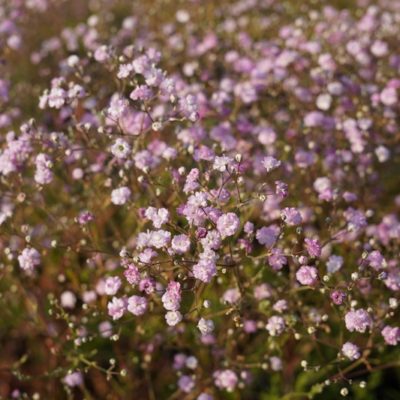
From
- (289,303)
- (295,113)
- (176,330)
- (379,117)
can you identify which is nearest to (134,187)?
(176,330)

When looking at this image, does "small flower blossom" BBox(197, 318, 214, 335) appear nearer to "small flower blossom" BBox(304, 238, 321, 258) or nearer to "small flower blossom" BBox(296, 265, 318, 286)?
"small flower blossom" BBox(296, 265, 318, 286)

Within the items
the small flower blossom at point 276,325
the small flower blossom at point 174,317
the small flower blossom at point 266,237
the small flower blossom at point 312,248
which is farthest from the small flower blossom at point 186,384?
the small flower blossom at point 312,248

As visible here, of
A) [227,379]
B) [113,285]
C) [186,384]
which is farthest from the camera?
[186,384]

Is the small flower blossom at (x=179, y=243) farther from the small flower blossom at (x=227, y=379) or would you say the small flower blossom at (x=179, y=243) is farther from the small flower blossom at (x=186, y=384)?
the small flower blossom at (x=186, y=384)

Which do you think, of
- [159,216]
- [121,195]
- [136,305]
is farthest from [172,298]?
[121,195]

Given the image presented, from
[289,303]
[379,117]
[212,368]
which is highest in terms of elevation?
[379,117]

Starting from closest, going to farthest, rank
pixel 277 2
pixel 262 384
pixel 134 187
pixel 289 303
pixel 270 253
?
pixel 270 253 → pixel 289 303 → pixel 134 187 → pixel 262 384 → pixel 277 2

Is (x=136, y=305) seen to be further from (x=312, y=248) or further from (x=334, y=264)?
(x=334, y=264)

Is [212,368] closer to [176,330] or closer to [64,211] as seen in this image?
[176,330]
